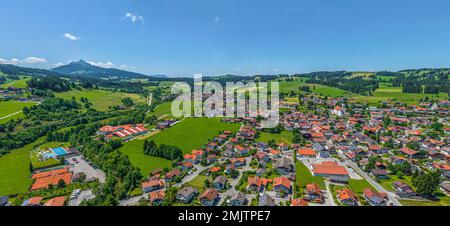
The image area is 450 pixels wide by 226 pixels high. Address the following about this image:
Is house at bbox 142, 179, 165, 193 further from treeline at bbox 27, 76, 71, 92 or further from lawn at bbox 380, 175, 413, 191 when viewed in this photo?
treeline at bbox 27, 76, 71, 92

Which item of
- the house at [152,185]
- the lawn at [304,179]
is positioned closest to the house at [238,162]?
the lawn at [304,179]

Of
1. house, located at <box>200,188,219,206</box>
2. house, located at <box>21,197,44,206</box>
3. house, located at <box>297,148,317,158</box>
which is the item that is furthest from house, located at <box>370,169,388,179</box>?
house, located at <box>21,197,44,206</box>

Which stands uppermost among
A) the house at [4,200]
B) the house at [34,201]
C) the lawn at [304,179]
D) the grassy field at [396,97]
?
the grassy field at [396,97]

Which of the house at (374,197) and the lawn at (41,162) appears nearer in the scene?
the house at (374,197)

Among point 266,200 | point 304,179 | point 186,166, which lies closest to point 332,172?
point 304,179

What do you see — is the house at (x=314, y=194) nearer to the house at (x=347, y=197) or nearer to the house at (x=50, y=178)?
the house at (x=347, y=197)
